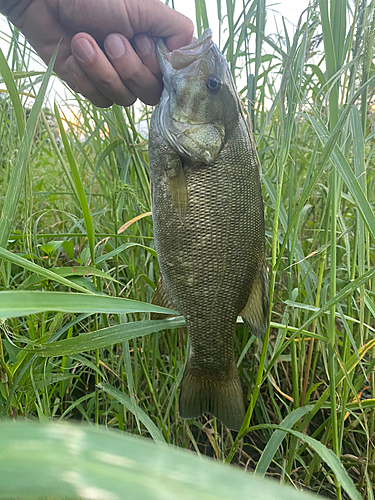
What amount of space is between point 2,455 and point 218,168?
35.1 inches

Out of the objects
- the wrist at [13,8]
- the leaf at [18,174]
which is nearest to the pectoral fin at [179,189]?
the leaf at [18,174]

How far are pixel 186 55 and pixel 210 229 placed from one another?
0.55m

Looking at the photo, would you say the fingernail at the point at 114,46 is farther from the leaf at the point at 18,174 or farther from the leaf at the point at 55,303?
the leaf at the point at 55,303

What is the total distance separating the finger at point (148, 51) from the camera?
1123 mm

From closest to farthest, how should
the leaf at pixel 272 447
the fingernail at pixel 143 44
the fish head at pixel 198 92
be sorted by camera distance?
the leaf at pixel 272 447 → the fish head at pixel 198 92 → the fingernail at pixel 143 44

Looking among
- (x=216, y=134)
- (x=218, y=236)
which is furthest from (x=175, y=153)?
(x=218, y=236)

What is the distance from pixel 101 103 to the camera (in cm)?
120

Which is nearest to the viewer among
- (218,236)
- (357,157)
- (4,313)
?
(4,313)

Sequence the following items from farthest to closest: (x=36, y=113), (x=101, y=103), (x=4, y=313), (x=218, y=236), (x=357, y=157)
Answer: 1. (x=101, y=103)
2. (x=218, y=236)
3. (x=357, y=157)
4. (x=36, y=113)
5. (x=4, y=313)

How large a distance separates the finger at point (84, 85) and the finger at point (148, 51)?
0.59 feet

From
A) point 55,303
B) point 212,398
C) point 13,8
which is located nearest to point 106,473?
point 55,303

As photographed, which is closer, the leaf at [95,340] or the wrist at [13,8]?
the leaf at [95,340]

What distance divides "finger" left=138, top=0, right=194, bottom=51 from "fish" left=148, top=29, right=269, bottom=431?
4.9 inches

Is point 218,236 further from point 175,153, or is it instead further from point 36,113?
point 36,113
